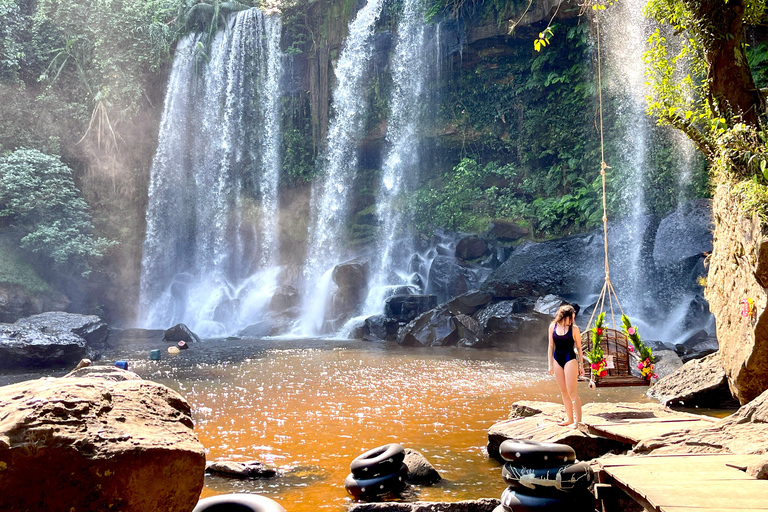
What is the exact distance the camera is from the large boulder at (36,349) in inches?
517

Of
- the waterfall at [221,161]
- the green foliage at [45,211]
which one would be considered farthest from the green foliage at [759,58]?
the green foliage at [45,211]

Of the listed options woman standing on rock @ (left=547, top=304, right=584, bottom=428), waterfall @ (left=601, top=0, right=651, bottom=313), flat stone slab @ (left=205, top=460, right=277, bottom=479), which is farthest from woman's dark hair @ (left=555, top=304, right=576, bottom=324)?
waterfall @ (left=601, top=0, right=651, bottom=313)

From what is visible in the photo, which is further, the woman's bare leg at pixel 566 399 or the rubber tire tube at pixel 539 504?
the woman's bare leg at pixel 566 399

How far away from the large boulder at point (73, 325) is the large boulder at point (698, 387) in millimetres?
14604

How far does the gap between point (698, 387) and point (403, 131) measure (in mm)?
20303

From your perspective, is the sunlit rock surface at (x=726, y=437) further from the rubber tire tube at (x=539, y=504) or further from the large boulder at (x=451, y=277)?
the large boulder at (x=451, y=277)

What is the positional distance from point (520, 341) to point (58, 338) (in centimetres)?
1212

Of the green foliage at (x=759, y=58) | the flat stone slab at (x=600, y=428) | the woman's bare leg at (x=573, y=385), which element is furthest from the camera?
the green foliage at (x=759, y=58)

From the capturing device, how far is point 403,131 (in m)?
26.2

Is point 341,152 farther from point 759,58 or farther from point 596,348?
point 596,348

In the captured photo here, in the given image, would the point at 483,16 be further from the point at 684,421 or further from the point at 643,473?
the point at 643,473

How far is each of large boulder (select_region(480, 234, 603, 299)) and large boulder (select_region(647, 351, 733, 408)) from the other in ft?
29.3

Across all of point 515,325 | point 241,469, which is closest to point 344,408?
point 241,469

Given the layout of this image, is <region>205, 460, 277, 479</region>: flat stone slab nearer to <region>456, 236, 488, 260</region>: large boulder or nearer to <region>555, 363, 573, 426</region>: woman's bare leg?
<region>555, 363, 573, 426</region>: woman's bare leg
